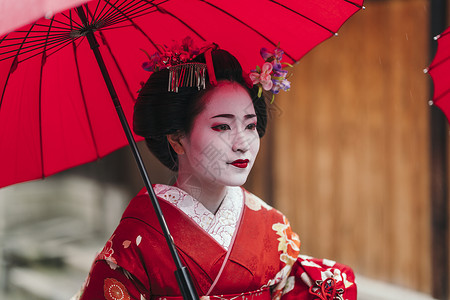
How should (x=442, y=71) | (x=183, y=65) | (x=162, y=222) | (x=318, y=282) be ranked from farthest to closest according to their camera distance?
(x=442, y=71) < (x=318, y=282) < (x=183, y=65) < (x=162, y=222)

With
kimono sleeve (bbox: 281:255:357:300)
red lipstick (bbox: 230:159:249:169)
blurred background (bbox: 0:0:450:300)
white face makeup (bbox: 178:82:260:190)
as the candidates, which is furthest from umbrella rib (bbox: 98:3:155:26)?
blurred background (bbox: 0:0:450:300)

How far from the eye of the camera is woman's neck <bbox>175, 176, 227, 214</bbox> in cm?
203

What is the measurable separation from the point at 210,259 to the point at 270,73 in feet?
2.27

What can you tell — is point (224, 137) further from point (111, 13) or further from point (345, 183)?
point (345, 183)

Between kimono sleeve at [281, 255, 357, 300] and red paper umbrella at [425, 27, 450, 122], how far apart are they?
0.84m

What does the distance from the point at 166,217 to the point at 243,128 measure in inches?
17.1

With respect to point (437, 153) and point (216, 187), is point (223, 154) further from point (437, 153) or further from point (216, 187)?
point (437, 153)

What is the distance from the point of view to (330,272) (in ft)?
7.16

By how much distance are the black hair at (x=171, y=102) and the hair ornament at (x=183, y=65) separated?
0.08 ft

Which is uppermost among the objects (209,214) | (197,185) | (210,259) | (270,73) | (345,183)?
(345,183)

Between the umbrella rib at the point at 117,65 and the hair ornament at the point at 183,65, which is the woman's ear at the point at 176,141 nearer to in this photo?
the hair ornament at the point at 183,65

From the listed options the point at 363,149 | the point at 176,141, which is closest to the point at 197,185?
the point at 176,141

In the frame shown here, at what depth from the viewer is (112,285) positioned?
1865 mm

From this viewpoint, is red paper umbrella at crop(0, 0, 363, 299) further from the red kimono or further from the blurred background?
the blurred background
